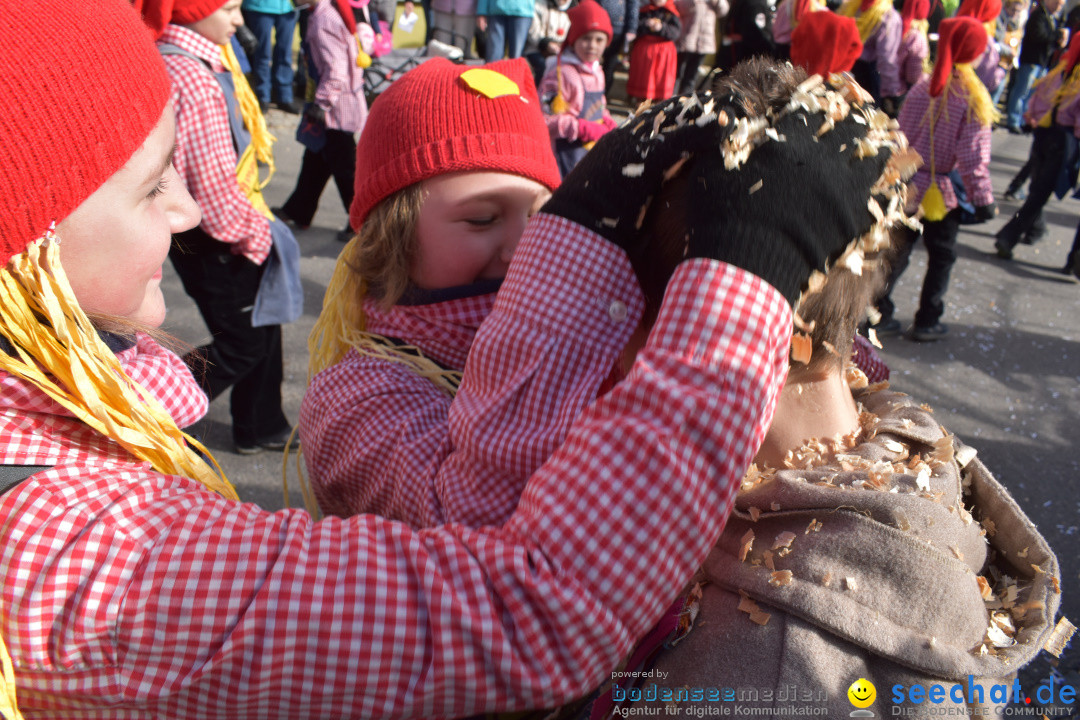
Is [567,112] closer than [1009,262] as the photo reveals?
Yes

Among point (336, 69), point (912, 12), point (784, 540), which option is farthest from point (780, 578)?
point (912, 12)

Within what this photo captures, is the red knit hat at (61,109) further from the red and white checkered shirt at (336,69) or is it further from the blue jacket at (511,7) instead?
the blue jacket at (511,7)

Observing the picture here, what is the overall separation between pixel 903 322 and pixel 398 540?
5344 mm

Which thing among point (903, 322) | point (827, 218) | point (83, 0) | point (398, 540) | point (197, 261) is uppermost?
point (83, 0)

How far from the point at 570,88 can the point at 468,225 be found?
405cm

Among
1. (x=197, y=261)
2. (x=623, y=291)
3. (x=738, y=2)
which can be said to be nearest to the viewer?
(x=623, y=291)

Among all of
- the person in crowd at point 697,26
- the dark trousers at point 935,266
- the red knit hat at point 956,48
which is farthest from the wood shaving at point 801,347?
the person in crowd at point 697,26

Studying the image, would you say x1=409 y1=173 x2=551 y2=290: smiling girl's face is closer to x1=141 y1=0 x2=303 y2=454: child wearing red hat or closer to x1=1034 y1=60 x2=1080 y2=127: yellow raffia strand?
x1=141 y1=0 x2=303 y2=454: child wearing red hat

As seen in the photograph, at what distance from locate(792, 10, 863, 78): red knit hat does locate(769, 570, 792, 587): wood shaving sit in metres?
3.15

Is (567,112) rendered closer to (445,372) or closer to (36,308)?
(445,372)

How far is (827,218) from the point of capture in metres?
0.88

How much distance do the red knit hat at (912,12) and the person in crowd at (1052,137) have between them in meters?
1.36

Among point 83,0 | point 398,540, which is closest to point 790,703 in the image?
point 398,540

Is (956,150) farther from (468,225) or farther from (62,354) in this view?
(62,354)
